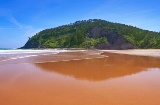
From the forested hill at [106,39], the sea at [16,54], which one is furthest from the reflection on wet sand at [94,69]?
the forested hill at [106,39]

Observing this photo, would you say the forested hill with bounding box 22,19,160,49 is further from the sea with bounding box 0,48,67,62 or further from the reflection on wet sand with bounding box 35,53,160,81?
the reflection on wet sand with bounding box 35,53,160,81

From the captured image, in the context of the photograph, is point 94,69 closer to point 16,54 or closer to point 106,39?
point 16,54

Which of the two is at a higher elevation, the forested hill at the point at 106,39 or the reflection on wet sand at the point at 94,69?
the forested hill at the point at 106,39

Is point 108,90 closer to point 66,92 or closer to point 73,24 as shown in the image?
point 66,92

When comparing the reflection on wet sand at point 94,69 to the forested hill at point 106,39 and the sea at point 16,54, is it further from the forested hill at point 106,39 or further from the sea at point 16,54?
the forested hill at point 106,39

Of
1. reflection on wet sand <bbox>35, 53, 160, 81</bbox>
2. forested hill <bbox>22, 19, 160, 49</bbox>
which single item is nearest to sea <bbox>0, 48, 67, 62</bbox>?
reflection on wet sand <bbox>35, 53, 160, 81</bbox>

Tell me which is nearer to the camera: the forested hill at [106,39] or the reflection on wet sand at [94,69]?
the reflection on wet sand at [94,69]

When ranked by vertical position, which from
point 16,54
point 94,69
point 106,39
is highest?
point 106,39

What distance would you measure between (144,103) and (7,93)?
13.4 ft

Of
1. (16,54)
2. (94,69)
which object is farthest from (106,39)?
(94,69)

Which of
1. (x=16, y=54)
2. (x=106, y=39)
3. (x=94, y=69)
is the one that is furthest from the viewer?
(x=106, y=39)

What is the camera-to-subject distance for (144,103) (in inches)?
245

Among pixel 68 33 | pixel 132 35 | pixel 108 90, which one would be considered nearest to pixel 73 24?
pixel 68 33

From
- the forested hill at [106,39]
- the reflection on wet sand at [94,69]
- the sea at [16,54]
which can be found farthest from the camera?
the forested hill at [106,39]
